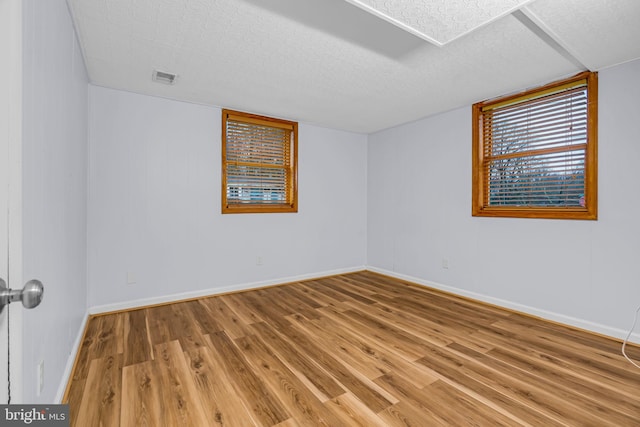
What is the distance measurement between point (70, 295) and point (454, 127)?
4.39 metres

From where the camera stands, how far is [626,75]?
2.49 m

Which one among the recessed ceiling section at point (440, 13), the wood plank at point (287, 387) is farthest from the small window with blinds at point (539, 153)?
the wood plank at point (287, 387)

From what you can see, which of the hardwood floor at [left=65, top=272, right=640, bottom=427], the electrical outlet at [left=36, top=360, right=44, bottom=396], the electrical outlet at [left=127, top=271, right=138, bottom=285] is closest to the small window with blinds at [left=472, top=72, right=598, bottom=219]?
the hardwood floor at [left=65, top=272, right=640, bottom=427]

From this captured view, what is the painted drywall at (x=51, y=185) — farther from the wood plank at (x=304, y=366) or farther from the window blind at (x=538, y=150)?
the window blind at (x=538, y=150)

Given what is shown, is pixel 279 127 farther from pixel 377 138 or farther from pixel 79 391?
pixel 79 391

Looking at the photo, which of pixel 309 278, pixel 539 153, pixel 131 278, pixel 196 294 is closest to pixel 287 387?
pixel 196 294

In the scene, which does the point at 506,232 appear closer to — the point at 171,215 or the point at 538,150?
the point at 538,150

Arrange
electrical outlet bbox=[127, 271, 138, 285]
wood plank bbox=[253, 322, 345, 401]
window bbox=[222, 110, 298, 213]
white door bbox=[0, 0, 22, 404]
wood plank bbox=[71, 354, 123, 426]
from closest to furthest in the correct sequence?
white door bbox=[0, 0, 22, 404], wood plank bbox=[71, 354, 123, 426], wood plank bbox=[253, 322, 345, 401], electrical outlet bbox=[127, 271, 138, 285], window bbox=[222, 110, 298, 213]

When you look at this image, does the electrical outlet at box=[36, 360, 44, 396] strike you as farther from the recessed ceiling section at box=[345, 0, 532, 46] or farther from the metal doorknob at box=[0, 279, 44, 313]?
the recessed ceiling section at box=[345, 0, 532, 46]

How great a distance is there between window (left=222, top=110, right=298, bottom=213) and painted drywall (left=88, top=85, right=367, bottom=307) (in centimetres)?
13

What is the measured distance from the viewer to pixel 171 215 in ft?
11.3

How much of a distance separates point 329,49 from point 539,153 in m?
2.47

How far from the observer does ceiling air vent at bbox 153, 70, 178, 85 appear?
9.17 ft

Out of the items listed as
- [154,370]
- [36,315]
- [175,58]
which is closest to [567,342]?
[154,370]
